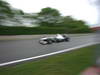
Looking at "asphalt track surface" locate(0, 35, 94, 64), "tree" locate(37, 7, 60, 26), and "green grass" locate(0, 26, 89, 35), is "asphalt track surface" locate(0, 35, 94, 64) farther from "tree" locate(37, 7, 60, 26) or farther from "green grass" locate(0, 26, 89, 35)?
"tree" locate(37, 7, 60, 26)

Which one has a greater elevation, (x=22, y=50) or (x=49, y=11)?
(x=49, y=11)

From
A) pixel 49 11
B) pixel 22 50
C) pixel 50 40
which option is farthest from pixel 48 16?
pixel 22 50

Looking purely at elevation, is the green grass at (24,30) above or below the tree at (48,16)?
below

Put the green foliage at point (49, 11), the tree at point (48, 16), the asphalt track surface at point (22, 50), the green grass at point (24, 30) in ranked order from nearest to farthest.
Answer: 1. the asphalt track surface at point (22, 50)
2. the green grass at point (24, 30)
3. the tree at point (48, 16)
4. the green foliage at point (49, 11)

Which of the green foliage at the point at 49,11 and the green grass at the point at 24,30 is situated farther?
the green foliage at the point at 49,11

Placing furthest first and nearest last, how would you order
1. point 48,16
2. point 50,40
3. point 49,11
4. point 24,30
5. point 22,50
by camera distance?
point 49,11 → point 48,16 → point 24,30 → point 50,40 → point 22,50

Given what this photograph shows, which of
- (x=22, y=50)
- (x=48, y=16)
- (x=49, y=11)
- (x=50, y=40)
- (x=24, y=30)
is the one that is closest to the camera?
(x=22, y=50)

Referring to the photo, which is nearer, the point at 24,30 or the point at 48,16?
the point at 24,30

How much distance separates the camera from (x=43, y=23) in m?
47.5

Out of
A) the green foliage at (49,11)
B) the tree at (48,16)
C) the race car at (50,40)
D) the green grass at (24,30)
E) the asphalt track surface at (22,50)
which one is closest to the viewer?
the asphalt track surface at (22,50)

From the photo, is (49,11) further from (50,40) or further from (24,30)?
(50,40)

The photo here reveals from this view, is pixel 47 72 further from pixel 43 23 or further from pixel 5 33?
pixel 43 23

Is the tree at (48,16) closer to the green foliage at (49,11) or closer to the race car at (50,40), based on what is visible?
the green foliage at (49,11)

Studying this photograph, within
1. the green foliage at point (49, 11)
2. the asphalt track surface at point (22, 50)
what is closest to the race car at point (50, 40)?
the asphalt track surface at point (22, 50)
